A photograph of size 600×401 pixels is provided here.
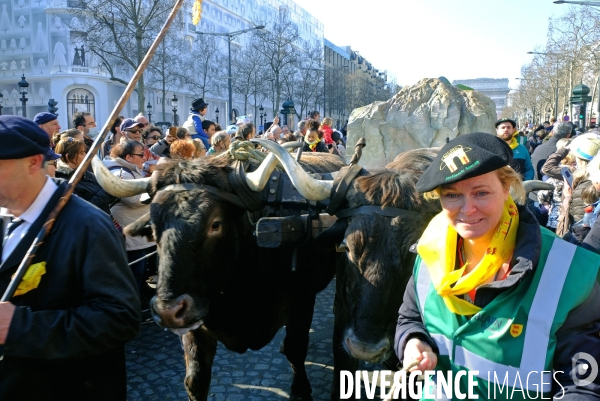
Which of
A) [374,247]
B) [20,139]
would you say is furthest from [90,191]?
[374,247]

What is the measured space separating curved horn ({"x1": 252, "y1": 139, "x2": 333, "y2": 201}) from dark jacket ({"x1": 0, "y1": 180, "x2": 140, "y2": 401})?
1.62m

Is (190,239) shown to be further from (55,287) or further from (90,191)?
(90,191)

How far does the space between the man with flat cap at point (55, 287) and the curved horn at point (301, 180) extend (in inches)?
63.8

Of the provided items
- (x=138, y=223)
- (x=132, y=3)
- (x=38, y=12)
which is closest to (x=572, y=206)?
(x=138, y=223)

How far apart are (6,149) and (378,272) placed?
2.10 m

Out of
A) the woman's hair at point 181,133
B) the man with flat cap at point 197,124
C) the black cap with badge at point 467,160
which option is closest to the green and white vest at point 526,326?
the black cap with badge at point 467,160

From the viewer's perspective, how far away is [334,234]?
3.53m

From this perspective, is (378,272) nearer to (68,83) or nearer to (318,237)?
(318,237)

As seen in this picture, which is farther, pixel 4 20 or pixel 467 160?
pixel 4 20

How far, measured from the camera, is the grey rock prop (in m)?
9.07

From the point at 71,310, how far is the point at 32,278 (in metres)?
0.22

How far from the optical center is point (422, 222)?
3.25m

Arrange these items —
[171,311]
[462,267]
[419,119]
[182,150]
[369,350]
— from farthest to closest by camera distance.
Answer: [419,119] → [182,150] → [171,311] → [369,350] → [462,267]

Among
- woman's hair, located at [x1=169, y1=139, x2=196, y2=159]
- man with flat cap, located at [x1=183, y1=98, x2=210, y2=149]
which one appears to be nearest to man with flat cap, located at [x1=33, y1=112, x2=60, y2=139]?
woman's hair, located at [x1=169, y1=139, x2=196, y2=159]
